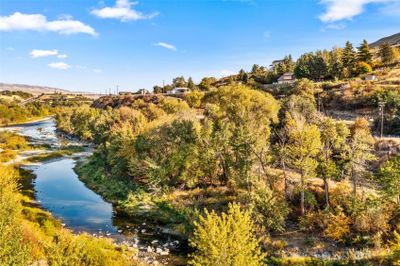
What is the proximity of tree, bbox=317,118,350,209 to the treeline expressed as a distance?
4.5 inches

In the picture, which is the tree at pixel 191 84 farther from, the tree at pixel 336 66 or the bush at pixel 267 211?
the bush at pixel 267 211

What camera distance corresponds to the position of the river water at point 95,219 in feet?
119

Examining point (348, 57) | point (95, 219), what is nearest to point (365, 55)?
point (348, 57)

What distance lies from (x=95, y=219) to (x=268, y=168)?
974 inches

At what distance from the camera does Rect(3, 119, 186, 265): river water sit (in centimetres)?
3612

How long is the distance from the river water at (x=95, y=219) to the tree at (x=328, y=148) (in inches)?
690

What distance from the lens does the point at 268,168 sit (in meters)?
49.4

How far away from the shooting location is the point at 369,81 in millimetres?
98000

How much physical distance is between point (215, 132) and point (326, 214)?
1852 cm

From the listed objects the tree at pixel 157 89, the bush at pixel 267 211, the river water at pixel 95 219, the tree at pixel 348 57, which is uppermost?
the tree at pixel 348 57

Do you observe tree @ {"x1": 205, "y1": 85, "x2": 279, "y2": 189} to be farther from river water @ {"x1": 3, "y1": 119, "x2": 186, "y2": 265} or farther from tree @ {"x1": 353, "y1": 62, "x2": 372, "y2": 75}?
tree @ {"x1": 353, "y1": 62, "x2": 372, "y2": 75}

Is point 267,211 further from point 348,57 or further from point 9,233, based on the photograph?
point 348,57

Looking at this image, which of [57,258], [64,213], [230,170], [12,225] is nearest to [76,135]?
[64,213]

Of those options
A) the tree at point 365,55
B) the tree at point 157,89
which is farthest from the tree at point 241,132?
the tree at point 157,89
